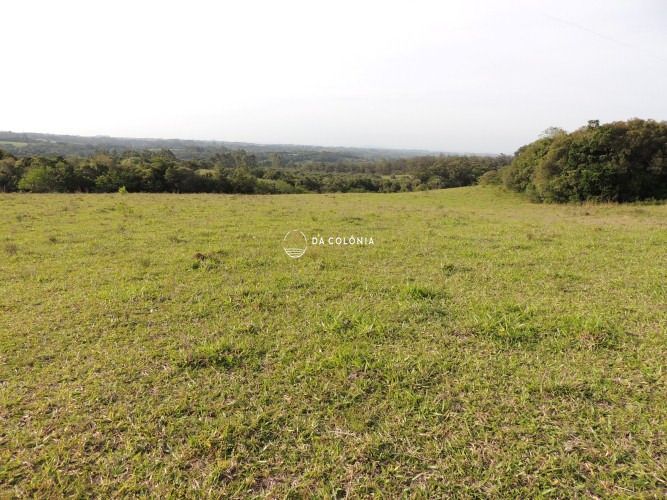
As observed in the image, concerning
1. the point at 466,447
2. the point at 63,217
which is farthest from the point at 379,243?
the point at 63,217

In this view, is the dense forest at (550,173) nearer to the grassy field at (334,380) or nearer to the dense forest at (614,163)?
the dense forest at (614,163)

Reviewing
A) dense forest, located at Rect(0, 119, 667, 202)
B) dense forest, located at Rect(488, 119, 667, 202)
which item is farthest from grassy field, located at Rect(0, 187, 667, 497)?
dense forest, located at Rect(0, 119, 667, 202)

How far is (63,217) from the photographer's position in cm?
1320

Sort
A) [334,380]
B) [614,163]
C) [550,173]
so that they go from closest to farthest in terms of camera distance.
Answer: [334,380], [614,163], [550,173]

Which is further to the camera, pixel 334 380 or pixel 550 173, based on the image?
pixel 550 173

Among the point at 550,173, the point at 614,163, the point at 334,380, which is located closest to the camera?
the point at 334,380

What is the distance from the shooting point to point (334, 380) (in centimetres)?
334

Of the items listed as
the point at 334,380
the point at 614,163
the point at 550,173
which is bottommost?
the point at 334,380

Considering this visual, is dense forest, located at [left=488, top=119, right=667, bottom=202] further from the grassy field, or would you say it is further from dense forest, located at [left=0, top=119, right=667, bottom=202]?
the grassy field

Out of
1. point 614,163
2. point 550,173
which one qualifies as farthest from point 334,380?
point 550,173

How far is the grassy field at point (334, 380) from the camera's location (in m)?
2.39

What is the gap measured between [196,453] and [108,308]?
320cm

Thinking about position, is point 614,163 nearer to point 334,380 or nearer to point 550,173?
point 550,173

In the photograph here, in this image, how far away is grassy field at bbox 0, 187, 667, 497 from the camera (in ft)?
7.83
